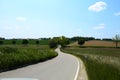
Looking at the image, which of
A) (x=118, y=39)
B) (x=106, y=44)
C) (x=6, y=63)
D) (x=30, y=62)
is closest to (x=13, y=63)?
A: (x=6, y=63)

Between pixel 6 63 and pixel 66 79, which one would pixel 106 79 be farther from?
pixel 6 63

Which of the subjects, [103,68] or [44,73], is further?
[44,73]

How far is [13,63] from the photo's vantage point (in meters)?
26.7

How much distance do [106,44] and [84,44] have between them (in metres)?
26.2

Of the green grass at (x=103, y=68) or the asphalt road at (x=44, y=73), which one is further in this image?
the asphalt road at (x=44, y=73)

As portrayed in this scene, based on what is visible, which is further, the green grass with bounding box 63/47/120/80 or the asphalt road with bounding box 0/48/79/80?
the asphalt road with bounding box 0/48/79/80

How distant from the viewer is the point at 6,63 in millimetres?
24828

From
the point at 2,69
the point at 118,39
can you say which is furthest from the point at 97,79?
the point at 118,39

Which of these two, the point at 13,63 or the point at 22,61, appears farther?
the point at 22,61

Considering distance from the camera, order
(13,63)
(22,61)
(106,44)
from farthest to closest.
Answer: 1. (106,44)
2. (22,61)
3. (13,63)

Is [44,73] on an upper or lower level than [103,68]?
lower

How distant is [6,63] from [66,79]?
9.28 metres

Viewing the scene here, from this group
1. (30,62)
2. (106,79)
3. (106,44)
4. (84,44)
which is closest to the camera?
(106,79)

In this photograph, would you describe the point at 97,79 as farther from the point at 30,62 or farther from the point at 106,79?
the point at 30,62
